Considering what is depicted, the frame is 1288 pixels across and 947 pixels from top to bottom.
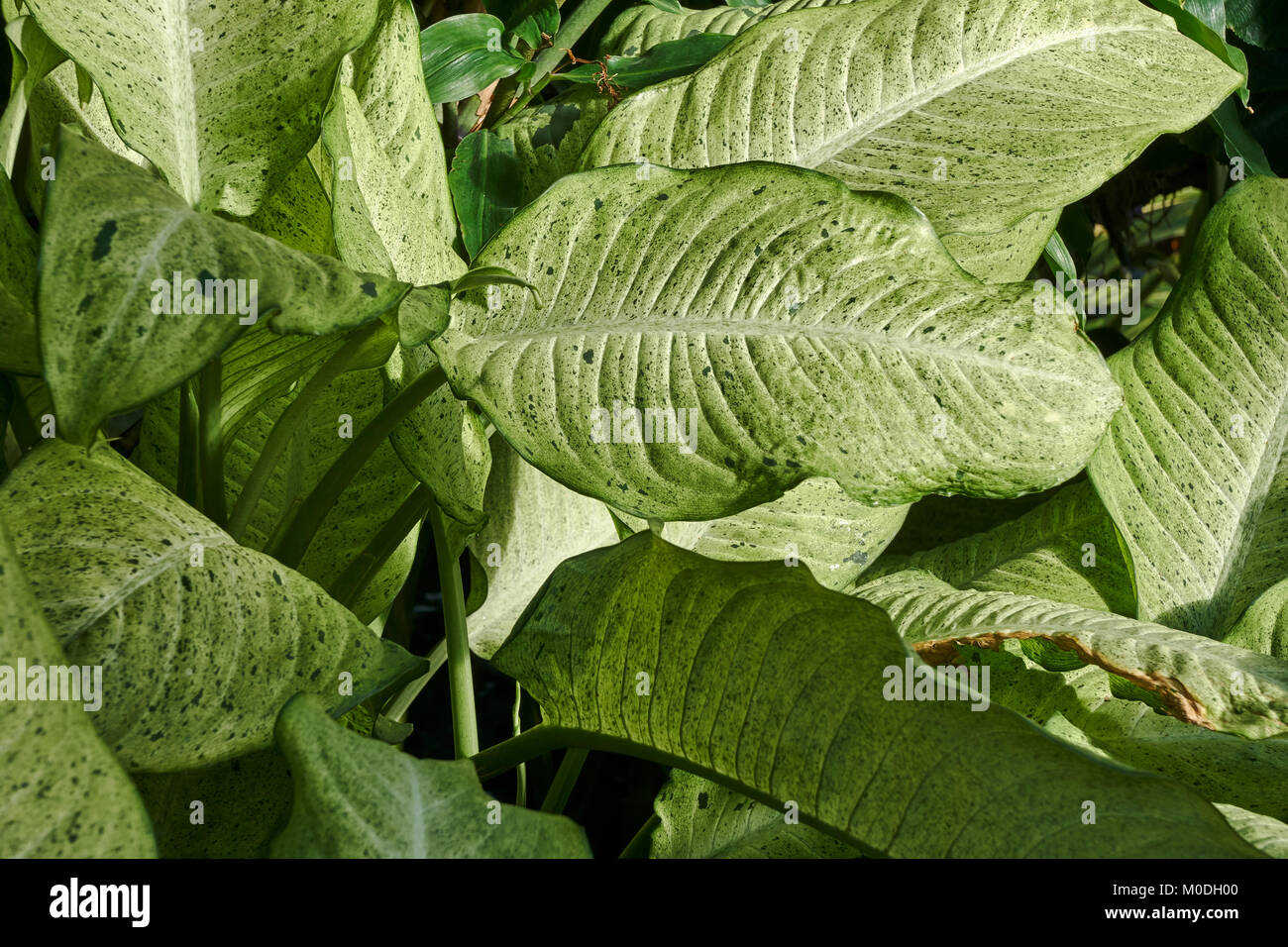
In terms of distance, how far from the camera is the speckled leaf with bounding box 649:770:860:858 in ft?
2.04

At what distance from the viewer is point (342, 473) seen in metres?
0.65

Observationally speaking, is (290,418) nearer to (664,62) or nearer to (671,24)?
(664,62)

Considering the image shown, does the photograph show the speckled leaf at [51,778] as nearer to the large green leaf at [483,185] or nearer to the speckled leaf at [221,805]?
the speckled leaf at [221,805]

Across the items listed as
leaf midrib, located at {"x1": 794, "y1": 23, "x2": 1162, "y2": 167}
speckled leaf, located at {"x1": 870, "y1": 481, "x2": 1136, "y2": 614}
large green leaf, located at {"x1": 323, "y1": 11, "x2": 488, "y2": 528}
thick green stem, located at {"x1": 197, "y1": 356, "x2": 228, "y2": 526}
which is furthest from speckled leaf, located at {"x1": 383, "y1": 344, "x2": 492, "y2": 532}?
speckled leaf, located at {"x1": 870, "y1": 481, "x2": 1136, "y2": 614}

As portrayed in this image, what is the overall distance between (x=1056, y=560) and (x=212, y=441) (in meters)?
0.67

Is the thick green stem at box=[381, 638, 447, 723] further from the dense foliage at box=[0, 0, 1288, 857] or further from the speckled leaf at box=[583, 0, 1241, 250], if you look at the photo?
the speckled leaf at box=[583, 0, 1241, 250]

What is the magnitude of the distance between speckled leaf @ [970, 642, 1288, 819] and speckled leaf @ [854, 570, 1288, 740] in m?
0.04

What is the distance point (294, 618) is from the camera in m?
0.50

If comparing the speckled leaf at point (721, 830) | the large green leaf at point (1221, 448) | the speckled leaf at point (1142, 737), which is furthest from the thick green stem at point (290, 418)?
the large green leaf at point (1221, 448)

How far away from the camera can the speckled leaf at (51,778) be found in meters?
0.37

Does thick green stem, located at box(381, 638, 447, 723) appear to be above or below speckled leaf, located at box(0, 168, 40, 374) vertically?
below

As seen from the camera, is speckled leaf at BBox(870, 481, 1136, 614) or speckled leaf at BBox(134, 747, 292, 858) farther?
speckled leaf at BBox(870, 481, 1136, 614)

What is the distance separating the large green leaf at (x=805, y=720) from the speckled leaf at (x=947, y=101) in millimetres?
331
